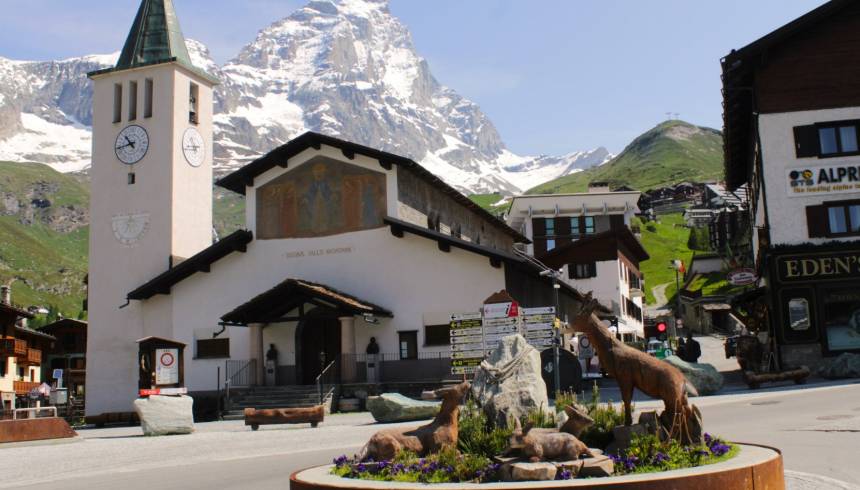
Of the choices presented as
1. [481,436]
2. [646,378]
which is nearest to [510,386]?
[481,436]

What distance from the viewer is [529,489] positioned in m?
8.34

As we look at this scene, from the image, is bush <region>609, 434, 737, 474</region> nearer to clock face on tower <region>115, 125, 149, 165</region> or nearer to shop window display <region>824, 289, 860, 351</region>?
shop window display <region>824, 289, 860, 351</region>

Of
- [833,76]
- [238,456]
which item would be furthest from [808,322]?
[238,456]

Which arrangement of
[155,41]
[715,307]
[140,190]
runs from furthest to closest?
[715,307] → [155,41] → [140,190]

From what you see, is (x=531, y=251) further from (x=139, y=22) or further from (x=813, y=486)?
(x=813, y=486)

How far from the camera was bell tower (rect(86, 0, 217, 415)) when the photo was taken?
38594mm

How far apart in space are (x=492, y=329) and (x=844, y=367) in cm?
1159

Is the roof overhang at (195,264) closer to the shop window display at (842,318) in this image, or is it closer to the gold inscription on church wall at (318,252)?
the gold inscription on church wall at (318,252)

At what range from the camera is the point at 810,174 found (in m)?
31.8

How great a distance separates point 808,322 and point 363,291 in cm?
1610

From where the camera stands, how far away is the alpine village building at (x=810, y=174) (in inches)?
1222

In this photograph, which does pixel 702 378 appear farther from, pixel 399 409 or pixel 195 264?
pixel 195 264

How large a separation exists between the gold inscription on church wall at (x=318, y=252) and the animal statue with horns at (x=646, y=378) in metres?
24.6

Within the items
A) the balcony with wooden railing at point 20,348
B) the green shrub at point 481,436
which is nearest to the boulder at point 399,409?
the green shrub at point 481,436
